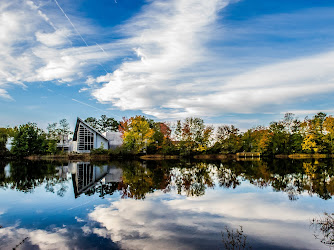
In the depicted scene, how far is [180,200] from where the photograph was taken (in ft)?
33.0

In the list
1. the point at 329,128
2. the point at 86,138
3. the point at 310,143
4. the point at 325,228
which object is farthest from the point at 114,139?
the point at 325,228

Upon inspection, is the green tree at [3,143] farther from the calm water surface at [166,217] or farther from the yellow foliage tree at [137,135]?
the calm water surface at [166,217]

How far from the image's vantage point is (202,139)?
4916 cm

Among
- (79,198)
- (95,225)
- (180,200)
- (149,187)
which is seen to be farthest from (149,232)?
(149,187)

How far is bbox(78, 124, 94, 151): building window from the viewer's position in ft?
161

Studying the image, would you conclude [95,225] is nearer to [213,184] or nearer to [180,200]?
[180,200]

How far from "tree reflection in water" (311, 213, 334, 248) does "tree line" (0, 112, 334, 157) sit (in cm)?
3820

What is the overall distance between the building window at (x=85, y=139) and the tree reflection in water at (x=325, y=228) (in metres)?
46.1

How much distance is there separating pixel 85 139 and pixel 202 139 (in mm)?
22979

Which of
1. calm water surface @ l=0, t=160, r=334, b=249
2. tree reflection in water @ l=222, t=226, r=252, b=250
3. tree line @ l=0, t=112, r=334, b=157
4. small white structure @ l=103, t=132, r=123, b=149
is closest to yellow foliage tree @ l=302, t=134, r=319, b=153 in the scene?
tree line @ l=0, t=112, r=334, b=157

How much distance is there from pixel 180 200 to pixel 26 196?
6831 millimetres

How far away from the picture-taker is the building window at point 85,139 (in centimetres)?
4897

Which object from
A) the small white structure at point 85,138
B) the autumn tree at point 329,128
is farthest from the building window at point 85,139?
the autumn tree at point 329,128

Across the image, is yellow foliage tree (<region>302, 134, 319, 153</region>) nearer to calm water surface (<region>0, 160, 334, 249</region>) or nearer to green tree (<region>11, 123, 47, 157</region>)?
calm water surface (<region>0, 160, 334, 249</region>)
